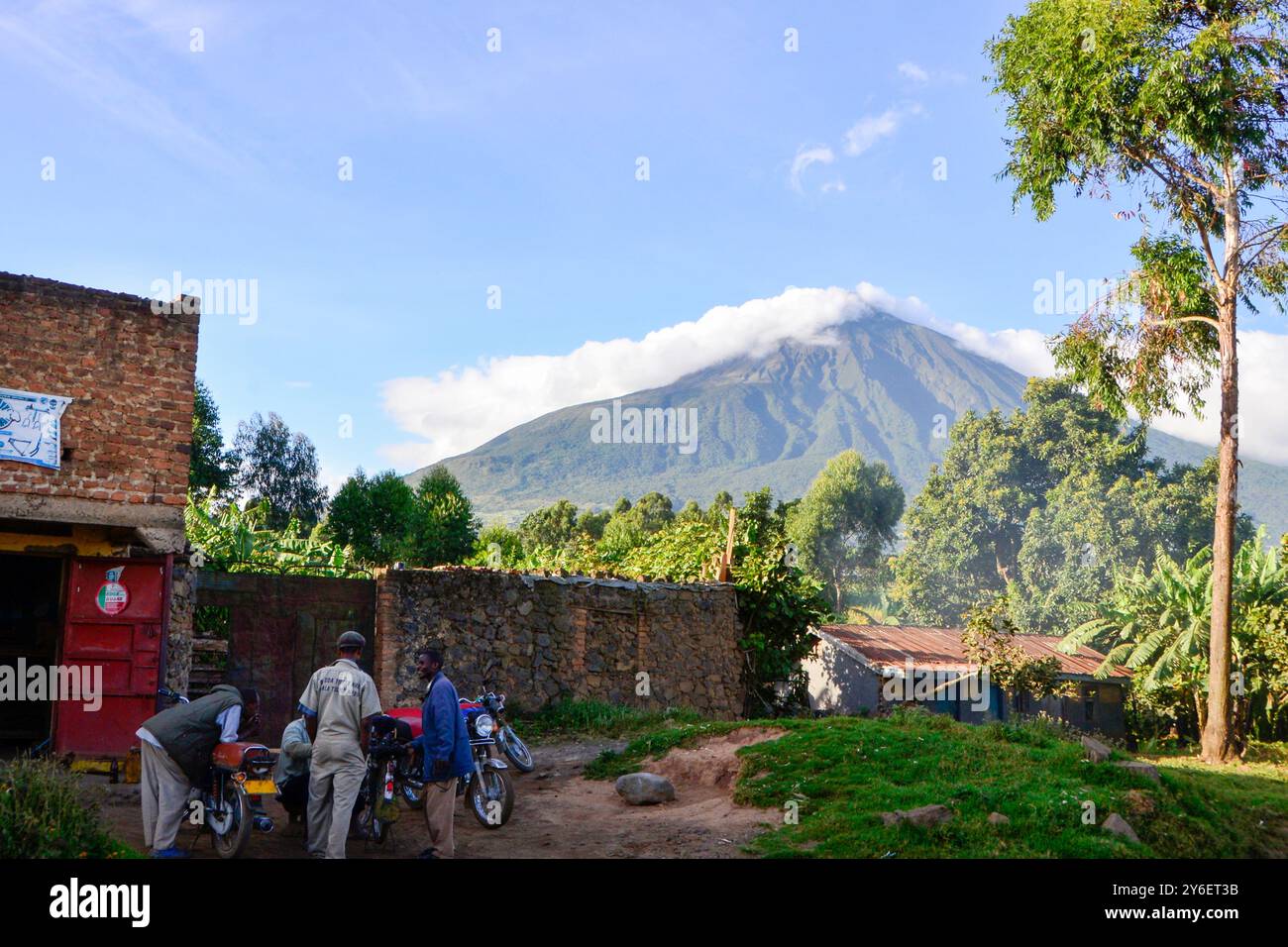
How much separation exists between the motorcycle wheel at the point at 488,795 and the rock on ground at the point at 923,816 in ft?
10.4

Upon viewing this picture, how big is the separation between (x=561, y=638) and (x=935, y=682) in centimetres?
1306

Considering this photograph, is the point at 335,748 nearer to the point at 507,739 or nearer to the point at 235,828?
the point at 235,828

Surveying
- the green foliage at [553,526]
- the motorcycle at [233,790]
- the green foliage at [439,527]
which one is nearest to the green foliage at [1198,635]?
the green foliage at [439,527]

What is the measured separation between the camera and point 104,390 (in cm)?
1163

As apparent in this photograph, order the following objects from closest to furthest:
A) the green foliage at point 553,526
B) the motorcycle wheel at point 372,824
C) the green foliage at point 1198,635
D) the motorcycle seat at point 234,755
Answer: the motorcycle seat at point 234,755, the motorcycle wheel at point 372,824, the green foliage at point 1198,635, the green foliage at point 553,526

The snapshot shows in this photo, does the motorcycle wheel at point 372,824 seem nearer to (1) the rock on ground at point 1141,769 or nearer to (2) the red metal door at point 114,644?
(2) the red metal door at point 114,644

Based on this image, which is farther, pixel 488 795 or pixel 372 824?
pixel 488 795

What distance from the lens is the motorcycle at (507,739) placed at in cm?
1042

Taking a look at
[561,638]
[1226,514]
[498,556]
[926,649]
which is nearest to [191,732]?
[561,638]

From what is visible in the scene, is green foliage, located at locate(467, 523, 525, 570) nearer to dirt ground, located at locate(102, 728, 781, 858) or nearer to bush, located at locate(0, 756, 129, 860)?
dirt ground, located at locate(102, 728, 781, 858)

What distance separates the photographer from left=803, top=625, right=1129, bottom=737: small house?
81.8 ft
